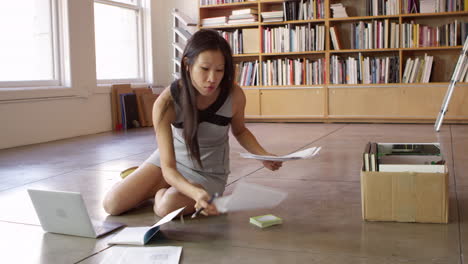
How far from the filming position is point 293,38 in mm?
6422

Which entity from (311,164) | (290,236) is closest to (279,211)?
(290,236)

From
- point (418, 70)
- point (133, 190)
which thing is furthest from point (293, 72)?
point (133, 190)

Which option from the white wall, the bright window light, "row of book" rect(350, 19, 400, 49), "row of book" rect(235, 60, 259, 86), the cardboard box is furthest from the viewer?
"row of book" rect(235, 60, 259, 86)

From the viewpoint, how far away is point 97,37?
5941 mm

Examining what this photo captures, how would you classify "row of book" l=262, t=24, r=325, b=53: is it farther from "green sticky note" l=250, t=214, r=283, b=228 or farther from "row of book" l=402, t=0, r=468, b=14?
"green sticky note" l=250, t=214, r=283, b=228

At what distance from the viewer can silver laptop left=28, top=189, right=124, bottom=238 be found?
1.78 m

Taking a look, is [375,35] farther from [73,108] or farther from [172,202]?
[172,202]

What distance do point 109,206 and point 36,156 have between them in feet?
6.52

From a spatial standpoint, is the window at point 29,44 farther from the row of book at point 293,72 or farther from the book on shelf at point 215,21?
the row of book at point 293,72

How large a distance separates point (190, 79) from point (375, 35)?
181 inches

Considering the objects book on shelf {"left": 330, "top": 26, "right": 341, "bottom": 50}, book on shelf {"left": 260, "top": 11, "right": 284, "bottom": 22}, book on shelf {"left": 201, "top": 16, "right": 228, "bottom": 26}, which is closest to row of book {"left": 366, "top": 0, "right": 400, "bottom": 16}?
book on shelf {"left": 330, "top": 26, "right": 341, "bottom": 50}

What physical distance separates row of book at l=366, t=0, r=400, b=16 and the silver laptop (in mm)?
4896

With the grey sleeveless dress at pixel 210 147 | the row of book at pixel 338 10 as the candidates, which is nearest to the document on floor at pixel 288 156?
the grey sleeveless dress at pixel 210 147

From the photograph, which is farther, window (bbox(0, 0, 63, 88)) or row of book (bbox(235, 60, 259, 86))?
row of book (bbox(235, 60, 259, 86))
